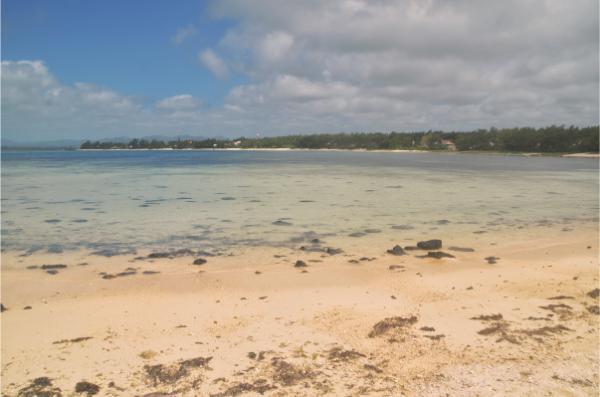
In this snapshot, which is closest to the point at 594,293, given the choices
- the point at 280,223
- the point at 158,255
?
the point at 158,255

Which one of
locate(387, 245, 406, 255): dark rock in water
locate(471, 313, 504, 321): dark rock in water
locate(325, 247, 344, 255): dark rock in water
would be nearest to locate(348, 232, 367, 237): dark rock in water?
locate(325, 247, 344, 255): dark rock in water

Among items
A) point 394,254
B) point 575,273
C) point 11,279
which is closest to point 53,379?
point 11,279

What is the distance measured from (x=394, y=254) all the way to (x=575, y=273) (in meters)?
3.88

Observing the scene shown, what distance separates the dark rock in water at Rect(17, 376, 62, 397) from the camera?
4473 mm

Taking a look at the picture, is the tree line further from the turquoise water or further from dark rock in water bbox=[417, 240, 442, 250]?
dark rock in water bbox=[417, 240, 442, 250]

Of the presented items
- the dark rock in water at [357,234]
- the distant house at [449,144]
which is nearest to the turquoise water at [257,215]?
the dark rock in water at [357,234]

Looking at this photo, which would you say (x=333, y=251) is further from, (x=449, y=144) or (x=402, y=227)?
(x=449, y=144)

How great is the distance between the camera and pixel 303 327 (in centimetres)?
620

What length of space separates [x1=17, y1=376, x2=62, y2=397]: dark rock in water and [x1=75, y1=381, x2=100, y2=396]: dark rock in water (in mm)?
172

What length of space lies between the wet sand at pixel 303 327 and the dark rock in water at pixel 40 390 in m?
0.02

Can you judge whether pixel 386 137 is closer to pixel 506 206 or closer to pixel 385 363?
pixel 506 206

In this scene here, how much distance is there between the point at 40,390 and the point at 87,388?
19.6 inches

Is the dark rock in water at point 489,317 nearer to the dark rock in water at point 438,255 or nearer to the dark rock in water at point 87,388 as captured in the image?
the dark rock in water at point 438,255

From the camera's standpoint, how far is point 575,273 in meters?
8.96
